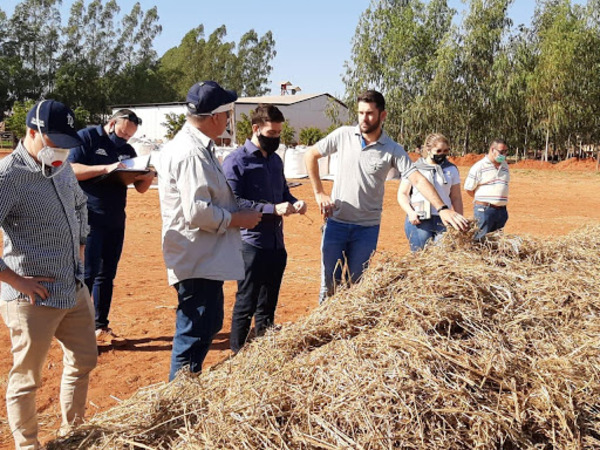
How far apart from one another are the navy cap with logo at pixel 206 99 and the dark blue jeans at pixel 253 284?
1.38 m

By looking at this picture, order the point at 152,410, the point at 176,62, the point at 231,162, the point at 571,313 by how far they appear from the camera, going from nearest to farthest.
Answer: the point at 152,410 → the point at 571,313 → the point at 231,162 → the point at 176,62

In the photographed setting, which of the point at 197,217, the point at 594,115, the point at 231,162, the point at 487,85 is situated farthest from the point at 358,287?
the point at 487,85

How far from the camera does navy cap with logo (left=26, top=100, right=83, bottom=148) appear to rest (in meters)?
2.72

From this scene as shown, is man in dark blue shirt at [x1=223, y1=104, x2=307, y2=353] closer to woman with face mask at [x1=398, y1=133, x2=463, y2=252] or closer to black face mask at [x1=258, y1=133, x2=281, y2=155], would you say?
black face mask at [x1=258, y1=133, x2=281, y2=155]

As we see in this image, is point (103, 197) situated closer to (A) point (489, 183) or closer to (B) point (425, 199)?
(B) point (425, 199)

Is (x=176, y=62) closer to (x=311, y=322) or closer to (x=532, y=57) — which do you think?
(x=532, y=57)

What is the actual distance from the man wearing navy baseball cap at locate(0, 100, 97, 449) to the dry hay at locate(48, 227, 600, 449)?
0.39 m

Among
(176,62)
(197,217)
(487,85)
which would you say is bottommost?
(197,217)

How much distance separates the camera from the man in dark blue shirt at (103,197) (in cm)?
480

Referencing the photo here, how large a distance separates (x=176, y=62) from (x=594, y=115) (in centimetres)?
6528

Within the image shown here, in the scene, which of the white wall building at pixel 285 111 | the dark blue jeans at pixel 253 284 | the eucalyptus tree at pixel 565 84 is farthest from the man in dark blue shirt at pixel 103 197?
the white wall building at pixel 285 111

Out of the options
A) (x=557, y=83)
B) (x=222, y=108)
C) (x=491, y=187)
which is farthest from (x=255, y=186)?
(x=557, y=83)

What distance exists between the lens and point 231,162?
4426 mm

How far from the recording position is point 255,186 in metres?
4.42
